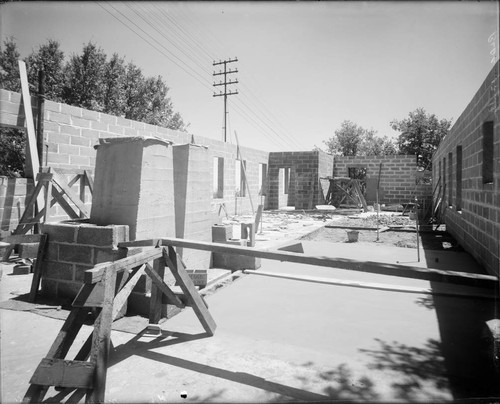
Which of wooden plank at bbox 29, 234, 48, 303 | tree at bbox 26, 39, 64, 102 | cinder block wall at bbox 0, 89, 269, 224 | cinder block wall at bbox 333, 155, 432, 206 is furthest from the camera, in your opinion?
tree at bbox 26, 39, 64, 102

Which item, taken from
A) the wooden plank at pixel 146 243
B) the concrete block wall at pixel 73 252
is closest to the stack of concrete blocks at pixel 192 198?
the concrete block wall at pixel 73 252

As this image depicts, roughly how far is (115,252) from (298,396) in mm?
2375

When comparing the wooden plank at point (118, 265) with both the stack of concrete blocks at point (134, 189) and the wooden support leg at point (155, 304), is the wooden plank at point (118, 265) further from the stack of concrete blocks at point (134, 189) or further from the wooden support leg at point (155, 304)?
the stack of concrete blocks at point (134, 189)

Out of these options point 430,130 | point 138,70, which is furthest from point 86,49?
point 430,130

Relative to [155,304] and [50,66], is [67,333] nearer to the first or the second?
[155,304]

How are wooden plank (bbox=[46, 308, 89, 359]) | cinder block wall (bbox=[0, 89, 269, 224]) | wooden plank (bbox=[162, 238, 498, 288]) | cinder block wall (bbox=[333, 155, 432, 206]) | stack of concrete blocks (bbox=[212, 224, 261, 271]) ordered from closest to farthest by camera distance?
A: wooden plank (bbox=[46, 308, 89, 359])
wooden plank (bbox=[162, 238, 498, 288])
stack of concrete blocks (bbox=[212, 224, 261, 271])
cinder block wall (bbox=[0, 89, 269, 224])
cinder block wall (bbox=[333, 155, 432, 206])

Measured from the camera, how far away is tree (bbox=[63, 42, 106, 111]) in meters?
23.7

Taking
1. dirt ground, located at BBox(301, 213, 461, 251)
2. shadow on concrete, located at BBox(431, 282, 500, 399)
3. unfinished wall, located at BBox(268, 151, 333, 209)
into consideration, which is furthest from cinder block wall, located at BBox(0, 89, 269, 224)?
unfinished wall, located at BBox(268, 151, 333, 209)

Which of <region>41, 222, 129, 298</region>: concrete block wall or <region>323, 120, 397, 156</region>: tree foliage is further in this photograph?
<region>323, 120, 397, 156</region>: tree foliage

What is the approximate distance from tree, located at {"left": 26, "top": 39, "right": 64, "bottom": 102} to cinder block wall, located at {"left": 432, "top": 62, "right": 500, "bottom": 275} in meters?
25.6

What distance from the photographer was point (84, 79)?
23891mm

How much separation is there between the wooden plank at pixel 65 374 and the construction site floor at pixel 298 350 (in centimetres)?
34

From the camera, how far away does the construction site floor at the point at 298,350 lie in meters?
2.18

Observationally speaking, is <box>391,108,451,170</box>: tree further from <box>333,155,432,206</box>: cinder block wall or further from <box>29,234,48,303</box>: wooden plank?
<box>29,234,48,303</box>: wooden plank
